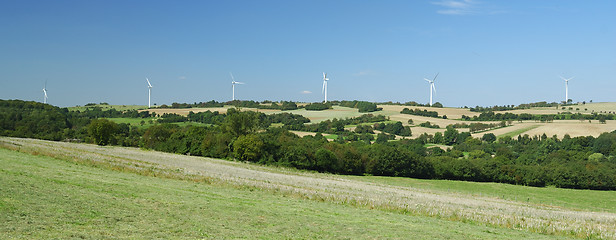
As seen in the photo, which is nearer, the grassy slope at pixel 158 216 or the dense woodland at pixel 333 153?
the grassy slope at pixel 158 216

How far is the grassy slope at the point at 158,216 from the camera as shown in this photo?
14.5m

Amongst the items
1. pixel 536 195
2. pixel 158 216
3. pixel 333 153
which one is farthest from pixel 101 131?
pixel 158 216

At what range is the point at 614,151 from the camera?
13725 cm

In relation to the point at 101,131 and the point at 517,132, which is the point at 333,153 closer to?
the point at 101,131

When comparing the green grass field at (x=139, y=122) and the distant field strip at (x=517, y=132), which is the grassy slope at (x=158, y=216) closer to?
the green grass field at (x=139, y=122)

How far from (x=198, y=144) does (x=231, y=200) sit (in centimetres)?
8582

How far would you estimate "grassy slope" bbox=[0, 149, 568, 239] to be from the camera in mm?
14508

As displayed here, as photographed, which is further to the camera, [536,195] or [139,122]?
[139,122]

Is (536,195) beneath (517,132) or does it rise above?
beneath

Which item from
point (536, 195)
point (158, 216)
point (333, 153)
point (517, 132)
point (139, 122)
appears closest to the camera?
point (158, 216)

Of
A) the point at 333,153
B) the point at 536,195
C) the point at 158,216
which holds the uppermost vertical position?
the point at 158,216

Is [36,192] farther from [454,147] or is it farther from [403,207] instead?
[454,147]

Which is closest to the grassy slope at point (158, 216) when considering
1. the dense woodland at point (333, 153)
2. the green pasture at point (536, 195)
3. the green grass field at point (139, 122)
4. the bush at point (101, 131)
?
the green pasture at point (536, 195)

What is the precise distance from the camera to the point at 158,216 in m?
17.6
